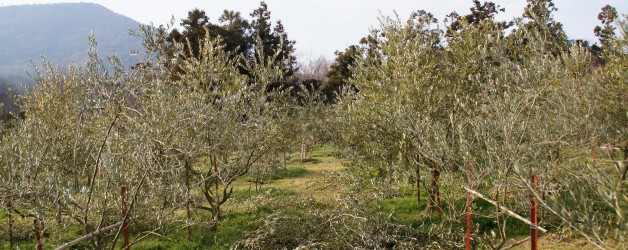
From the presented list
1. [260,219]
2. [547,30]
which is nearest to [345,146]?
[260,219]

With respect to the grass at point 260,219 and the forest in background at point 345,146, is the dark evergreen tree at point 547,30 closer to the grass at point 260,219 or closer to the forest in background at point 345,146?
the forest in background at point 345,146

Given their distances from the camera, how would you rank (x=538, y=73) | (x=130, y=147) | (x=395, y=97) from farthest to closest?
1. (x=395, y=97)
2. (x=538, y=73)
3. (x=130, y=147)

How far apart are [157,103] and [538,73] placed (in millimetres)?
7407

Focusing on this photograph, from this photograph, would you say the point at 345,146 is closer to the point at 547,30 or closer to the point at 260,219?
the point at 260,219

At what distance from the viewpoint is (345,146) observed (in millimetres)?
15961

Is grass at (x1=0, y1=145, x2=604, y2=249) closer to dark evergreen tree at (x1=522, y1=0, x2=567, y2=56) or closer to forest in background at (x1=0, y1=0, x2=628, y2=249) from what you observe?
forest in background at (x1=0, y1=0, x2=628, y2=249)

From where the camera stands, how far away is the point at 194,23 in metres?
35.1

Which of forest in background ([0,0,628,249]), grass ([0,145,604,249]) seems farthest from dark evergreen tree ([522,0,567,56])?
grass ([0,145,604,249])

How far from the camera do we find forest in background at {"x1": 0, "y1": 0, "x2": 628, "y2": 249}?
6754mm

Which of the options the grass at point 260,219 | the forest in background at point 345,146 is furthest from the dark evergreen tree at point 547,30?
the grass at point 260,219

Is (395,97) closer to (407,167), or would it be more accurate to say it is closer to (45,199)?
(407,167)

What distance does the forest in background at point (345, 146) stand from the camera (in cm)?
675

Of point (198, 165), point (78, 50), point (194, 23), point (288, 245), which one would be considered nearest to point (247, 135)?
point (198, 165)

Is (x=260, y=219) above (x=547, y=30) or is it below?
below
